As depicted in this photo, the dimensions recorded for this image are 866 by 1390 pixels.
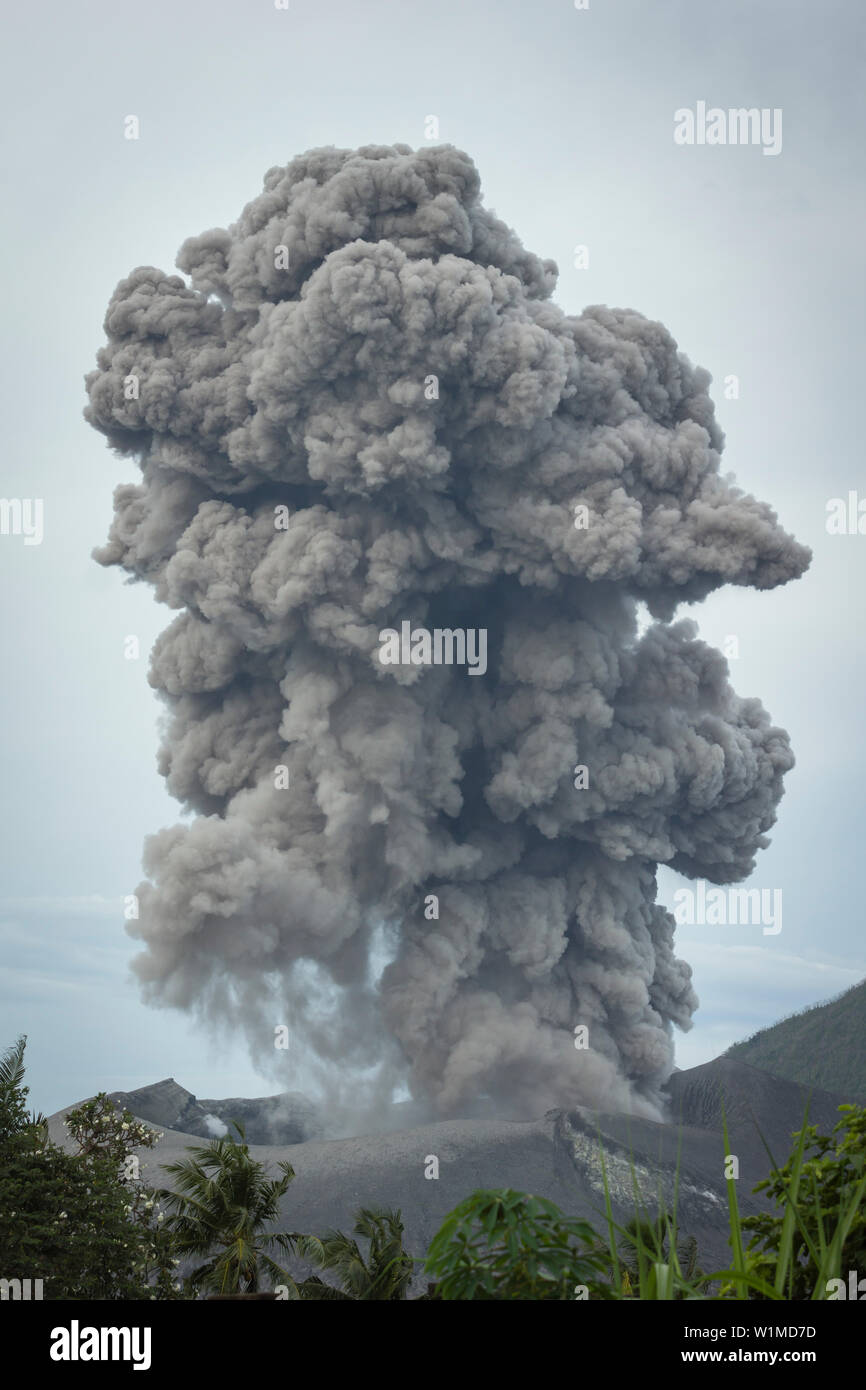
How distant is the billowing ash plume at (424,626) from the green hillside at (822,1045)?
4920 cm

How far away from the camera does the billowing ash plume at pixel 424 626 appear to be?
43750 millimetres

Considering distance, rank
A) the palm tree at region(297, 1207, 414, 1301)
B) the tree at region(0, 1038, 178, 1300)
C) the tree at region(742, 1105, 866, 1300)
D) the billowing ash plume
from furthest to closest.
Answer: the billowing ash plume < the palm tree at region(297, 1207, 414, 1301) < the tree at region(0, 1038, 178, 1300) < the tree at region(742, 1105, 866, 1300)

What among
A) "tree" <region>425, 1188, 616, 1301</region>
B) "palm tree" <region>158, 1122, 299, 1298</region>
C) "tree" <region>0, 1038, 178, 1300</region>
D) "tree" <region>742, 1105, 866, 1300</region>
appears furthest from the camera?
"palm tree" <region>158, 1122, 299, 1298</region>

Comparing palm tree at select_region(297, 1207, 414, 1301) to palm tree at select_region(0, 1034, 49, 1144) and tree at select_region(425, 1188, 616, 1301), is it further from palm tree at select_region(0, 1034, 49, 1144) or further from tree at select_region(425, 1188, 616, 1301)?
tree at select_region(425, 1188, 616, 1301)

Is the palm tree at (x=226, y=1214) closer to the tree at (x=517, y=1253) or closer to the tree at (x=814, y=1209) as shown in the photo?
the tree at (x=814, y=1209)

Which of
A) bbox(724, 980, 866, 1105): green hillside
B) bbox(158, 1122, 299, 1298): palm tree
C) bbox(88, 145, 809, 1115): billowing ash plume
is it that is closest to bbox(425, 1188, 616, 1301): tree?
bbox(158, 1122, 299, 1298): palm tree

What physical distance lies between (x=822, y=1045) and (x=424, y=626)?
68.2 m

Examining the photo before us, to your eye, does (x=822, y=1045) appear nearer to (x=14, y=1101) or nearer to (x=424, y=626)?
(x=424, y=626)

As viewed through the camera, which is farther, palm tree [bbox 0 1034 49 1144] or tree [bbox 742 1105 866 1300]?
palm tree [bbox 0 1034 49 1144]

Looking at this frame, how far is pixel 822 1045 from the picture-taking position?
103 metres

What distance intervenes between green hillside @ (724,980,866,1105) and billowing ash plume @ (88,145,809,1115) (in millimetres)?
49202

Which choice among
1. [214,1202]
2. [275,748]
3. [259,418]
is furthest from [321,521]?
[214,1202]

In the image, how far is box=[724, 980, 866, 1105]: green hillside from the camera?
95.7 meters
